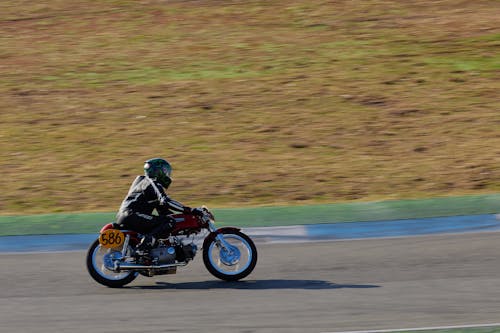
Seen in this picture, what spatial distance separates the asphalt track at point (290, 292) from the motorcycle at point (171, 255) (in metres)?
0.17

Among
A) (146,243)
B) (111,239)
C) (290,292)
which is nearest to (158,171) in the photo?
(146,243)

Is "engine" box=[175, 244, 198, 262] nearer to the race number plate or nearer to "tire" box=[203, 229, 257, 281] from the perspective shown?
"tire" box=[203, 229, 257, 281]

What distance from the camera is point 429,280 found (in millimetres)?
10953

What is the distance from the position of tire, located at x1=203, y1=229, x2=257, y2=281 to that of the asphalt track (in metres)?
0.14

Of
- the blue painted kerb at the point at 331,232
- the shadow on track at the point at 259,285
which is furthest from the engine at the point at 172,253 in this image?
the blue painted kerb at the point at 331,232

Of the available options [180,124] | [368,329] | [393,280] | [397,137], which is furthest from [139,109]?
[368,329]

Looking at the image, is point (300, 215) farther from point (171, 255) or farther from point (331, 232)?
point (171, 255)

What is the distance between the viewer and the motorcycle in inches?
437

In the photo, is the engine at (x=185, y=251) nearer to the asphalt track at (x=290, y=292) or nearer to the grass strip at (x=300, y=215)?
the asphalt track at (x=290, y=292)

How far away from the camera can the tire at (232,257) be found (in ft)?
36.7

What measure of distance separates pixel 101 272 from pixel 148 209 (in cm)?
88

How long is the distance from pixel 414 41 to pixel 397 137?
5.83 m

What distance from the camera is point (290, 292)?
10.6 meters

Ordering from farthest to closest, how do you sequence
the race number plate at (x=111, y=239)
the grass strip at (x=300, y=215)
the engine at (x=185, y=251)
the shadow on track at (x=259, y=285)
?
1. the grass strip at (x=300, y=215)
2. the engine at (x=185, y=251)
3. the race number plate at (x=111, y=239)
4. the shadow on track at (x=259, y=285)
